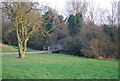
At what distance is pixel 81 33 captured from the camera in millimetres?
22797

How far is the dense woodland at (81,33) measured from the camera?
1762cm

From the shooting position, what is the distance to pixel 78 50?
21.8 metres

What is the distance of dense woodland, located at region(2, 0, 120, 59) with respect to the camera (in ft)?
57.8

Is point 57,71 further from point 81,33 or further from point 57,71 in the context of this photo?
point 81,33

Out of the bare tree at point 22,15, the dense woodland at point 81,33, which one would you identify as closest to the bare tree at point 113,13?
the dense woodland at point 81,33

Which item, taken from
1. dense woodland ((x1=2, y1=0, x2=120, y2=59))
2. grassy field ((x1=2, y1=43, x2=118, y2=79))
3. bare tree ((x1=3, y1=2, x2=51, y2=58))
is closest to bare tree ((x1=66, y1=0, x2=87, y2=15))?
dense woodland ((x1=2, y1=0, x2=120, y2=59))

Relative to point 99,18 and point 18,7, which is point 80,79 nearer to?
point 18,7

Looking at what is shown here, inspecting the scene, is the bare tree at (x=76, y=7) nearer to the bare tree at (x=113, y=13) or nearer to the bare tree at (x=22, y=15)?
the bare tree at (x=113, y=13)

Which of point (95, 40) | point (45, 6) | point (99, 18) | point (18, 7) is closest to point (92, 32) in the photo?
point (95, 40)

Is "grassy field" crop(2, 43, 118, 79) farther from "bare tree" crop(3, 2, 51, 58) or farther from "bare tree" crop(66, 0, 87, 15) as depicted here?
"bare tree" crop(66, 0, 87, 15)

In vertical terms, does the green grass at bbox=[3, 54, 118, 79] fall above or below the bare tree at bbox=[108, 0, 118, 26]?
below

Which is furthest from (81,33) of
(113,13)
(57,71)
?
(57,71)

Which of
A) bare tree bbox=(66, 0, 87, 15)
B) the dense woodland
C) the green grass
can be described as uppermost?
bare tree bbox=(66, 0, 87, 15)

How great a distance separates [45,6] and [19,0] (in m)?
2.20
